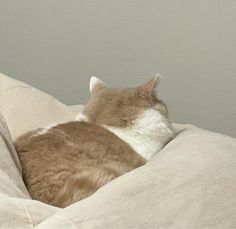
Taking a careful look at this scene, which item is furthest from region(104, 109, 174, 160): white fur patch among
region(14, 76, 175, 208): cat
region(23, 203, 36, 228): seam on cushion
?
region(23, 203, 36, 228): seam on cushion

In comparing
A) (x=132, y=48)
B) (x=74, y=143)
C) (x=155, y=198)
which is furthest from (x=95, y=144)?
(x=132, y=48)

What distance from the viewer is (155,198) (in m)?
0.88

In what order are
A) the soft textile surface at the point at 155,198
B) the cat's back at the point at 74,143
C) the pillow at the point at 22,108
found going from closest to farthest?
1. the soft textile surface at the point at 155,198
2. the cat's back at the point at 74,143
3. the pillow at the point at 22,108

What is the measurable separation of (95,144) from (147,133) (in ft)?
0.74

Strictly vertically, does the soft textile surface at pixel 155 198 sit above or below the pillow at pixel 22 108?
above

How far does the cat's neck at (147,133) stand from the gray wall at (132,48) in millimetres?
427

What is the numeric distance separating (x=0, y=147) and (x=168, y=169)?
413mm

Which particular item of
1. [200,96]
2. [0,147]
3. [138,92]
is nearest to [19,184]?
[0,147]

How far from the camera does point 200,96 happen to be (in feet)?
6.61

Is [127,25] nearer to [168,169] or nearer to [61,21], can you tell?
[61,21]

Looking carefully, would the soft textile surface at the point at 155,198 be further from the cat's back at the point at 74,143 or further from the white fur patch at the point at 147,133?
the white fur patch at the point at 147,133

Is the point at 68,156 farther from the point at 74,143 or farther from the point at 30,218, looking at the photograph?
the point at 30,218

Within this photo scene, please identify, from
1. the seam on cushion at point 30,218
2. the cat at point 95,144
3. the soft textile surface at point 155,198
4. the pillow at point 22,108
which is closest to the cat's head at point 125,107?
the cat at point 95,144

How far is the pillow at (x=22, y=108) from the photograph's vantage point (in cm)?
163
